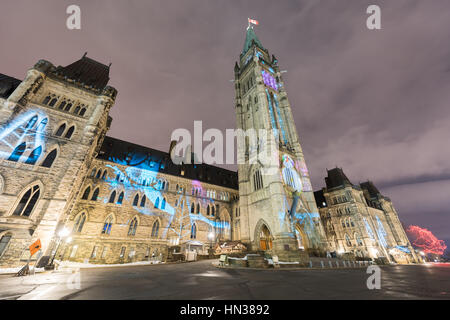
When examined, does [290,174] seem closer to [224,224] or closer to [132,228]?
[224,224]

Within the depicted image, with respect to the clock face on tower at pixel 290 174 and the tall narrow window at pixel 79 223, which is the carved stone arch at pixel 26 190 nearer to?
the tall narrow window at pixel 79 223

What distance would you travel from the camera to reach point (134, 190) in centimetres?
2525

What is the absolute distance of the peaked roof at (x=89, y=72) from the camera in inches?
898

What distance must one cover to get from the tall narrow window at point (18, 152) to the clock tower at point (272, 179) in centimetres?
2455

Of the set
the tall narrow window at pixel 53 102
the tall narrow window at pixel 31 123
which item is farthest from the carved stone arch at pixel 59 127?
the tall narrow window at pixel 53 102

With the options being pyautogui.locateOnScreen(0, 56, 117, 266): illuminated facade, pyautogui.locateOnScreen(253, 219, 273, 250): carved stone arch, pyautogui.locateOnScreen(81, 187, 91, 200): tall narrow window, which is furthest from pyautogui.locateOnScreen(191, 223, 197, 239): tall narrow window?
pyautogui.locateOnScreen(0, 56, 117, 266): illuminated facade

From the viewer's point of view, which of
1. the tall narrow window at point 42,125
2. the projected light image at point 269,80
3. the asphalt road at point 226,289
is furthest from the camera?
the projected light image at point 269,80

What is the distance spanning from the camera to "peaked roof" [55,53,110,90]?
22800mm

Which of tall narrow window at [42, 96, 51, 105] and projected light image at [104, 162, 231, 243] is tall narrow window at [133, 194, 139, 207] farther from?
tall narrow window at [42, 96, 51, 105]

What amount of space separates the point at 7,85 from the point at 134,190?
56.8ft

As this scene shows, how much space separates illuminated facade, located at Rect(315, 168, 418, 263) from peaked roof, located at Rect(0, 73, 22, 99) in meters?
55.8

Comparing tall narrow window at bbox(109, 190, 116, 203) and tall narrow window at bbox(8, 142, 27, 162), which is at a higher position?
tall narrow window at bbox(8, 142, 27, 162)

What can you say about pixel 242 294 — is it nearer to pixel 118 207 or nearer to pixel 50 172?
pixel 50 172
